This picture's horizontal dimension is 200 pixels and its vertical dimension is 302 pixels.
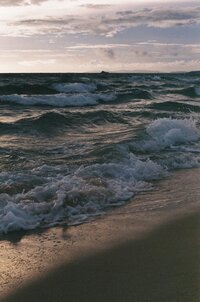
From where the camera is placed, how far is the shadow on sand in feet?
12.3

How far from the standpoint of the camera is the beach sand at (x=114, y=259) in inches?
152

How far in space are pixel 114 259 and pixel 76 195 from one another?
7.04 ft

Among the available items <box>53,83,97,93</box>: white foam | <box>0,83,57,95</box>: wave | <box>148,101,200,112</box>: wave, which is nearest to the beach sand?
<box>148,101,200,112</box>: wave

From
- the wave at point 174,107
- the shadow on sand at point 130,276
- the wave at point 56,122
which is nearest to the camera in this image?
the shadow on sand at point 130,276

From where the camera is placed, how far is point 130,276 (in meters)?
4.12

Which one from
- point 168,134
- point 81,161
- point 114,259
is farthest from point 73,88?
point 114,259

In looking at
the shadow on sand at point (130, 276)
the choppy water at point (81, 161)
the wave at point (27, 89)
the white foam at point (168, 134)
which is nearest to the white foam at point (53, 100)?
the wave at point (27, 89)

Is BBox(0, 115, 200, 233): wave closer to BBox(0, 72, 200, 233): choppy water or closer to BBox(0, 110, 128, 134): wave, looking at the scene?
BBox(0, 72, 200, 233): choppy water

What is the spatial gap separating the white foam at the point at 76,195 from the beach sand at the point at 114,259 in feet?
1.03

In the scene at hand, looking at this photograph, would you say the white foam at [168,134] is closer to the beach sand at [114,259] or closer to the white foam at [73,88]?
the beach sand at [114,259]

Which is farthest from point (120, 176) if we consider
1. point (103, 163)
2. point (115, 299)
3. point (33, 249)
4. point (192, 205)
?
point (115, 299)

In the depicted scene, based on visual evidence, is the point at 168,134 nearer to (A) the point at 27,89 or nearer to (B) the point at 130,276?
(B) the point at 130,276

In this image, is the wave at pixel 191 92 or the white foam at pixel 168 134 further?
the wave at pixel 191 92

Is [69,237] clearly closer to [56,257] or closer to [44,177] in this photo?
[56,257]
